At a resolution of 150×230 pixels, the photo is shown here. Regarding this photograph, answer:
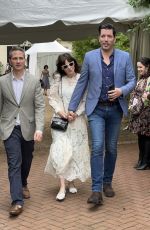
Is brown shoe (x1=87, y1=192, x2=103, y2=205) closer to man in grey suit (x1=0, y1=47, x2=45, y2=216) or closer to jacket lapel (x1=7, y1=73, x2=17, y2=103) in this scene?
man in grey suit (x1=0, y1=47, x2=45, y2=216)

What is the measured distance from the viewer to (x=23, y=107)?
5.74m

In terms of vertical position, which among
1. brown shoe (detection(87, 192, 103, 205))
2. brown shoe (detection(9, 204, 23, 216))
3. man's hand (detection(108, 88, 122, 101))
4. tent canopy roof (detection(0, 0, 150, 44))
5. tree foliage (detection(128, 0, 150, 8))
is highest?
tree foliage (detection(128, 0, 150, 8))

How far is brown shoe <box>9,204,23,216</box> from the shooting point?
5518mm

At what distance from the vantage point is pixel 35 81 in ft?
19.1

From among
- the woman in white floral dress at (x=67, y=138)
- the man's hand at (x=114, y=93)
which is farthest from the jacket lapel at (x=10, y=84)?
the man's hand at (x=114, y=93)

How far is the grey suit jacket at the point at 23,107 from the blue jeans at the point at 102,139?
0.63 m

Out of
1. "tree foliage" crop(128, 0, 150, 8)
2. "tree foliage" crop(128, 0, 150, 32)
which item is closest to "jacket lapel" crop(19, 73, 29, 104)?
"tree foliage" crop(128, 0, 150, 32)

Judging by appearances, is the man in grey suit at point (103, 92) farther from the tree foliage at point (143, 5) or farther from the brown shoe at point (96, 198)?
the tree foliage at point (143, 5)

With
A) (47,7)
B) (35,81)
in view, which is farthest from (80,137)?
(47,7)

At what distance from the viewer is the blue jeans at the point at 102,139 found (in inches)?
229

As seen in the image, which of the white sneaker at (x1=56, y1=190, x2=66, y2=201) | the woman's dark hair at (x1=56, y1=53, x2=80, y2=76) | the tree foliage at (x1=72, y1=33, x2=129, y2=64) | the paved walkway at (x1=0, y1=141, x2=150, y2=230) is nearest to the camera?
the paved walkway at (x1=0, y1=141, x2=150, y2=230)

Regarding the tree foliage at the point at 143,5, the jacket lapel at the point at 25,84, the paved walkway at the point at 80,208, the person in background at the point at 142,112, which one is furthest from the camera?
the tree foliage at the point at 143,5

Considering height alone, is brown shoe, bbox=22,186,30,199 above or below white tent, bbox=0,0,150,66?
below

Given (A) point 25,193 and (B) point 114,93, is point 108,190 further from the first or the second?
(B) point 114,93
